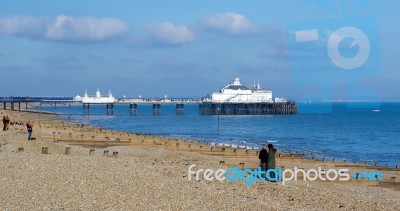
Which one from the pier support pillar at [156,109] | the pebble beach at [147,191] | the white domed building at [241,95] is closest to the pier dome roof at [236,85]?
the white domed building at [241,95]

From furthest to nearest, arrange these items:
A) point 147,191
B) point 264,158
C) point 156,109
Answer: point 156,109 < point 264,158 < point 147,191

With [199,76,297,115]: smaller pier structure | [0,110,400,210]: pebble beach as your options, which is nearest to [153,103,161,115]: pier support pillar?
[199,76,297,115]: smaller pier structure

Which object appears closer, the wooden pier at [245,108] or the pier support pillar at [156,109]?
the pier support pillar at [156,109]

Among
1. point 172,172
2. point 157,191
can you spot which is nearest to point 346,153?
point 172,172

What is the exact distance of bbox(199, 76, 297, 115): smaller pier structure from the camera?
120 m

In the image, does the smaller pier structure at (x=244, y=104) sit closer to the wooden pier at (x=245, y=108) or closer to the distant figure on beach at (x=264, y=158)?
the wooden pier at (x=245, y=108)

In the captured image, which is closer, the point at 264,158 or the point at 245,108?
the point at 264,158

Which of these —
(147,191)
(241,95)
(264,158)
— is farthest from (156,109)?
(147,191)

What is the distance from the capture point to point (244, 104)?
121000 mm

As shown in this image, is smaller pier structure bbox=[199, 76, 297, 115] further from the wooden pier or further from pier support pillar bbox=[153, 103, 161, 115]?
pier support pillar bbox=[153, 103, 161, 115]

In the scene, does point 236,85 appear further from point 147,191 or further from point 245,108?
point 147,191

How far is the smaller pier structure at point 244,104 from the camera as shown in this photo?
394ft

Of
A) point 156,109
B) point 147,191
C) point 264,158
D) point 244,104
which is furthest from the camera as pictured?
point 156,109

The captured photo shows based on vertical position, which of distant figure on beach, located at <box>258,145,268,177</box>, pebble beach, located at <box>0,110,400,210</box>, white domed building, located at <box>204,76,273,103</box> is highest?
white domed building, located at <box>204,76,273,103</box>
